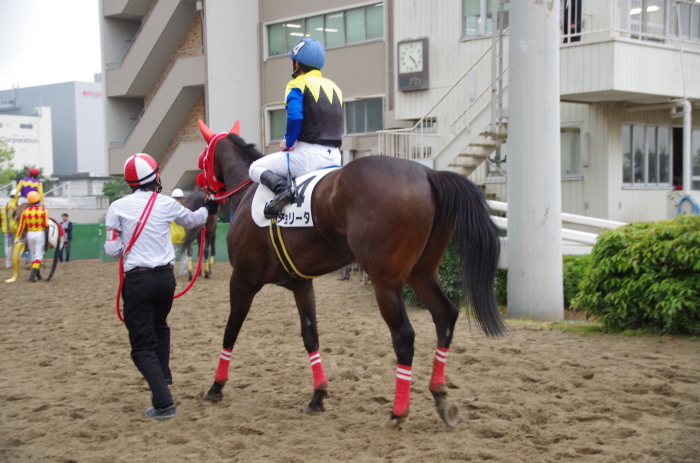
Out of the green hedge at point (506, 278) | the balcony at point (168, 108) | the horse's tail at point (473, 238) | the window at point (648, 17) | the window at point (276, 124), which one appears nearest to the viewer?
the horse's tail at point (473, 238)

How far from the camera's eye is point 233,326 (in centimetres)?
513

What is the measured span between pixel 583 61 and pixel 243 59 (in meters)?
13.8

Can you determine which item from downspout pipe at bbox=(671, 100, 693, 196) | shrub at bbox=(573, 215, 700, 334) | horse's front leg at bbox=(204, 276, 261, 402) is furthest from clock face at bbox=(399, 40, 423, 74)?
horse's front leg at bbox=(204, 276, 261, 402)

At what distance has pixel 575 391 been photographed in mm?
4895

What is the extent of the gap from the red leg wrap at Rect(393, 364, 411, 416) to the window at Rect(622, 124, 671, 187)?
12.2m

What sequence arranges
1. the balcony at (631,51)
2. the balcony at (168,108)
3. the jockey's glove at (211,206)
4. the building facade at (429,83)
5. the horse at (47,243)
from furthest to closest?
the balcony at (168,108)
the horse at (47,243)
the building facade at (429,83)
the balcony at (631,51)
the jockey's glove at (211,206)

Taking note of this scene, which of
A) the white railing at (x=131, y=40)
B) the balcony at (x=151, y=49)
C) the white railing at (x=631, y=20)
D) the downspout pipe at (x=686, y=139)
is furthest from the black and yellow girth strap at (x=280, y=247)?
the white railing at (x=131, y=40)

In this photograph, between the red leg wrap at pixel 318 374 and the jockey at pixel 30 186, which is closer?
the red leg wrap at pixel 318 374

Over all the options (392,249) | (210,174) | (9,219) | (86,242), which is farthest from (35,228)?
(392,249)

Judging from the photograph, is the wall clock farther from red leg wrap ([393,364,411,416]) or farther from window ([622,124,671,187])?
red leg wrap ([393,364,411,416])

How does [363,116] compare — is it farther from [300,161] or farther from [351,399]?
[351,399]

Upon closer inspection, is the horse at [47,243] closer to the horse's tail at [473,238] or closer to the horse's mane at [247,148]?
the horse's mane at [247,148]

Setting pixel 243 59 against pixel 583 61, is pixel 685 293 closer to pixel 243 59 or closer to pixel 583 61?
pixel 583 61

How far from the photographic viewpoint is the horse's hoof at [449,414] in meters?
4.22
